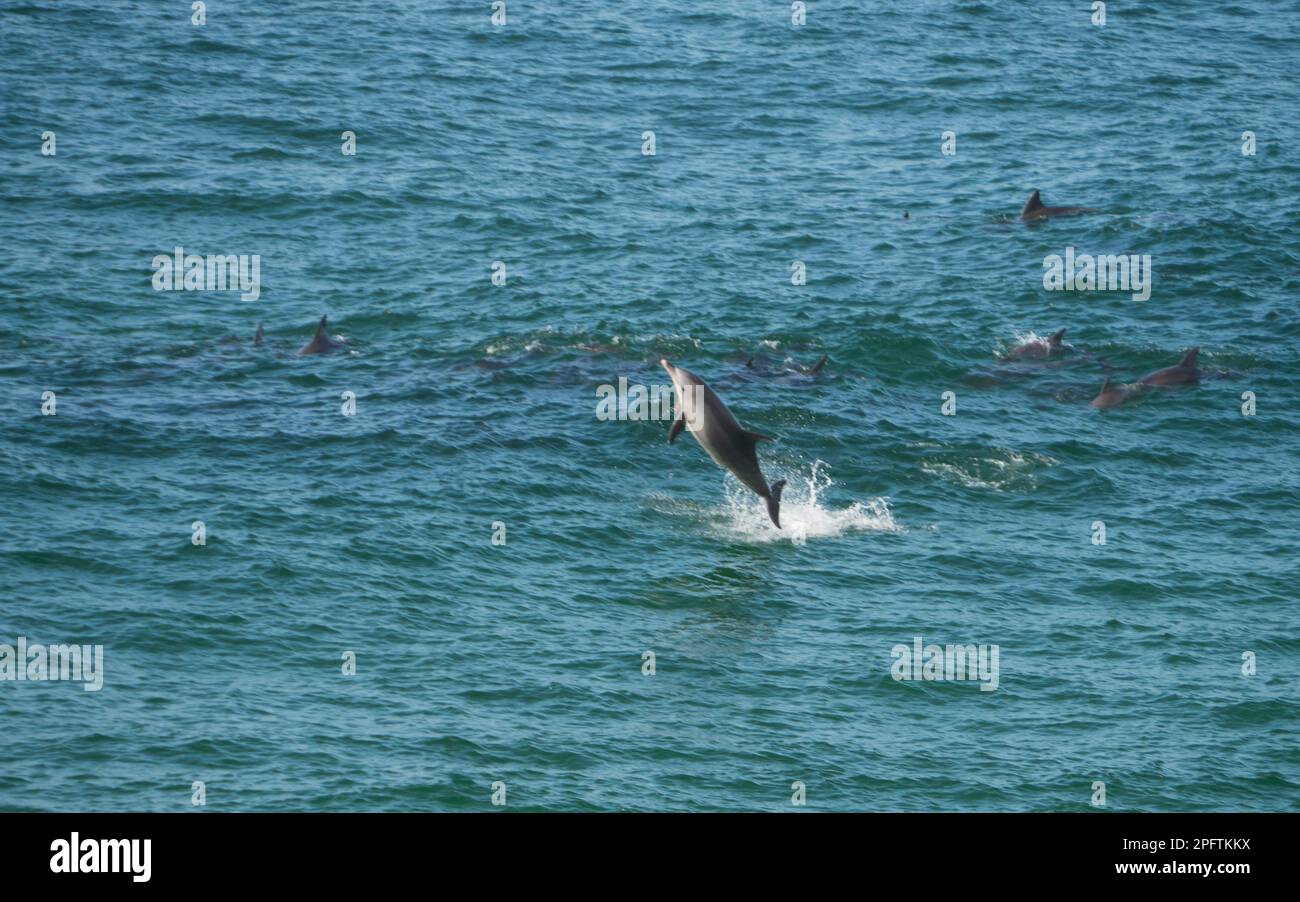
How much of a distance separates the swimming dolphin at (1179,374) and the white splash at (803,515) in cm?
937

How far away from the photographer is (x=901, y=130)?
203ft

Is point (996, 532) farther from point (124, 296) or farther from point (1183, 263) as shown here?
point (124, 296)

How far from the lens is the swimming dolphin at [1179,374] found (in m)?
41.1

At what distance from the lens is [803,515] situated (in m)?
34.4

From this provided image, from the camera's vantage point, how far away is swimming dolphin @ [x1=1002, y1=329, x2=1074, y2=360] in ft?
141

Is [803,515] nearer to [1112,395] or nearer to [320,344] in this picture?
[1112,395]

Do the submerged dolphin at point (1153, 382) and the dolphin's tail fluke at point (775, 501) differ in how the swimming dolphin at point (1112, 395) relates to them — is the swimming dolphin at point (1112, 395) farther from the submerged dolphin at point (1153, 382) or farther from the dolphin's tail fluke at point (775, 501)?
the dolphin's tail fluke at point (775, 501)

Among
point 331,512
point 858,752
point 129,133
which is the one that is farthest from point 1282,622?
point 129,133

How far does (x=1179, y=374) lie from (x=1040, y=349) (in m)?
3.42

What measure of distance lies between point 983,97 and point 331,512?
38.7 m

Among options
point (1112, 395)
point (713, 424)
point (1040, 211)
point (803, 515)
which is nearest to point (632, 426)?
point (803, 515)

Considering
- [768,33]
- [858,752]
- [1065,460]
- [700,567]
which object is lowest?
[858,752]

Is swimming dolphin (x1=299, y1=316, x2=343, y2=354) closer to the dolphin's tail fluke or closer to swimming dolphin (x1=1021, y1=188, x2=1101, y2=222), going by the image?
the dolphin's tail fluke

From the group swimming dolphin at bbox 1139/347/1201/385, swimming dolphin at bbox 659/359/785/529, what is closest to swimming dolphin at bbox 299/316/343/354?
swimming dolphin at bbox 659/359/785/529
